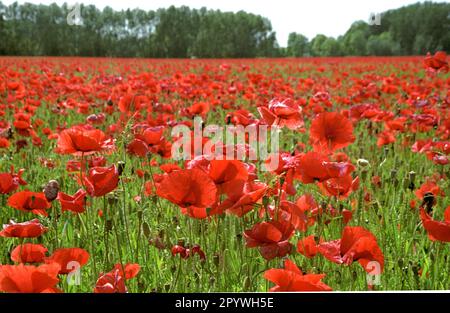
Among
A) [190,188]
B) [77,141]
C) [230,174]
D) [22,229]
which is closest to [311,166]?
[230,174]

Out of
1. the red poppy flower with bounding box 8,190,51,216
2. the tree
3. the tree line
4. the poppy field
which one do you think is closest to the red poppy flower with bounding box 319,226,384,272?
the poppy field

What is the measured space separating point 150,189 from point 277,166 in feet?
2.74

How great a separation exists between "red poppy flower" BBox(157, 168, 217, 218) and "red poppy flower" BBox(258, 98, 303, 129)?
1.40 feet

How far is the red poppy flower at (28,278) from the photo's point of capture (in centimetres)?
86

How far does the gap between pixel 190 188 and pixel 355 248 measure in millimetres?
356

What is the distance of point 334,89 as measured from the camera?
575 centimetres

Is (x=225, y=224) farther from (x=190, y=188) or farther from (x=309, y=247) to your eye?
(x=190, y=188)

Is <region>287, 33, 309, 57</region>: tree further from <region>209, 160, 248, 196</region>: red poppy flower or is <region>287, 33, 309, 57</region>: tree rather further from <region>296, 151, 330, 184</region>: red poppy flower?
<region>209, 160, 248, 196</region>: red poppy flower

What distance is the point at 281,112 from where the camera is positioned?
4.70 feet

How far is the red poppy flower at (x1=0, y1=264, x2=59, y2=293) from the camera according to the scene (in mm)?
858

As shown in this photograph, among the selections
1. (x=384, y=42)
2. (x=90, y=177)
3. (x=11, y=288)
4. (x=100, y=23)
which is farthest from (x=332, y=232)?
(x=384, y=42)

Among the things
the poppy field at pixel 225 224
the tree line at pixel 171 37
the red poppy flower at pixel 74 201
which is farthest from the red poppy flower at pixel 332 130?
the tree line at pixel 171 37

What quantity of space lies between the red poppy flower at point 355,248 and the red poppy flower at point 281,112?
0.42 meters

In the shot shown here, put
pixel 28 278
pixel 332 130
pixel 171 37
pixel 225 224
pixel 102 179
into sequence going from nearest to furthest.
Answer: pixel 28 278
pixel 102 179
pixel 332 130
pixel 225 224
pixel 171 37
